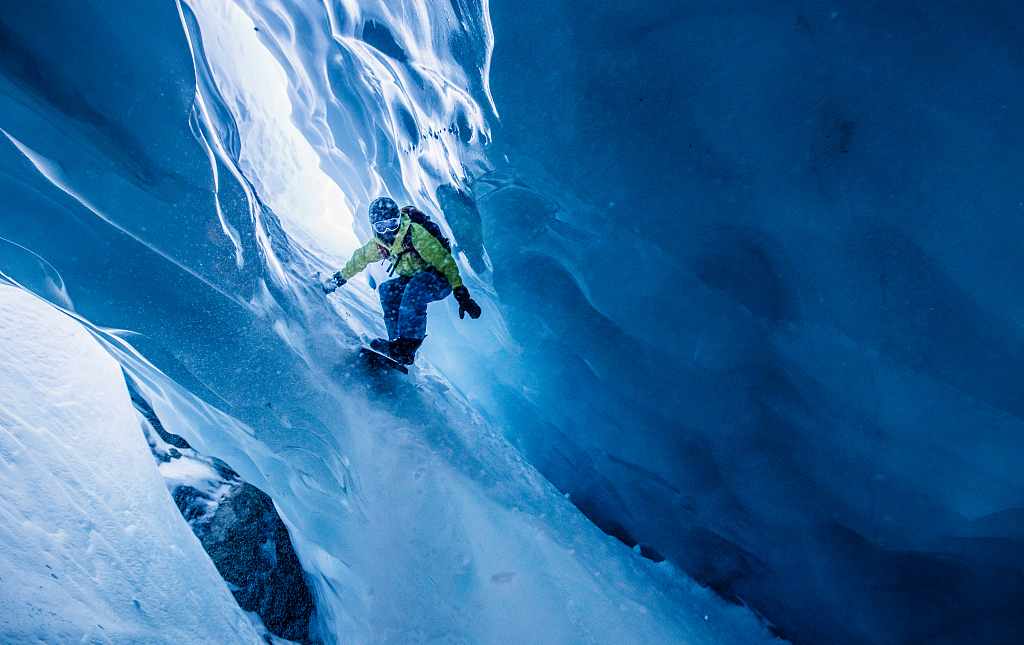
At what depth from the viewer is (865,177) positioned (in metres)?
2.11

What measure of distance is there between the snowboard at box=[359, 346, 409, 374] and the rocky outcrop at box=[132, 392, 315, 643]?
128 centimetres

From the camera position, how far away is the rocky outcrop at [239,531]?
2.93 meters

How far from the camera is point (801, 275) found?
8.25ft

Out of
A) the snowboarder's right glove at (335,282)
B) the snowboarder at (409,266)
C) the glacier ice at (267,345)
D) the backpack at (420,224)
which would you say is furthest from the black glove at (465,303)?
the glacier ice at (267,345)

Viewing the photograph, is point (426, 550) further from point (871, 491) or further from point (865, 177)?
point (865, 177)

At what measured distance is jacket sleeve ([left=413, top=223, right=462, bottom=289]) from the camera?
10.9 ft

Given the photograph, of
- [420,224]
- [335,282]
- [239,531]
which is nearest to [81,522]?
[239,531]

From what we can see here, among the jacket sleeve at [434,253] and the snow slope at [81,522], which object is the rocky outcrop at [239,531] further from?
the jacket sleeve at [434,253]

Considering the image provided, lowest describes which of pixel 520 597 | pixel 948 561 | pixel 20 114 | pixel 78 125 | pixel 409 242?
pixel 520 597

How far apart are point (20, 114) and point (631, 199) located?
3740mm

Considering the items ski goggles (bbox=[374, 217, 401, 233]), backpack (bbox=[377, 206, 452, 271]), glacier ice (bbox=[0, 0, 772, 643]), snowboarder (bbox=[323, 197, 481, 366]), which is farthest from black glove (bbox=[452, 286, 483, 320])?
glacier ice (bbox=[0, 0, 772, 643])

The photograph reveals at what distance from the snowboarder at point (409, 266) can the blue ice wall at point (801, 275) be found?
1002 mm

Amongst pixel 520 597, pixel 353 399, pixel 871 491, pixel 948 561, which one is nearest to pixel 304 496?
pixel 353 399

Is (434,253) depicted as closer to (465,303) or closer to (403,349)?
(465,303)
